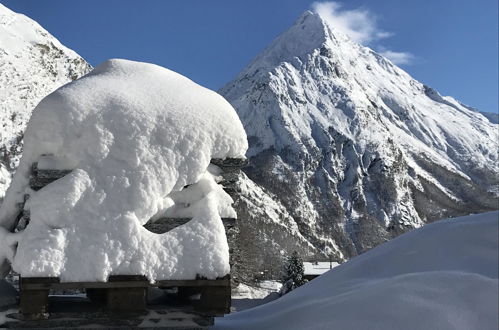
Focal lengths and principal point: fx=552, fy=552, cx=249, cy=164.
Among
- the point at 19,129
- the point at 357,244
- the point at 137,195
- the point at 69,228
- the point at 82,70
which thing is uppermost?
the point at 82,70

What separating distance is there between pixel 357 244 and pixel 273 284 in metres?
Result: 113

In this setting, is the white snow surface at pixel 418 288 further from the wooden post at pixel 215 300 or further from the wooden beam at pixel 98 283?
the wooden beam at pixel 98 283

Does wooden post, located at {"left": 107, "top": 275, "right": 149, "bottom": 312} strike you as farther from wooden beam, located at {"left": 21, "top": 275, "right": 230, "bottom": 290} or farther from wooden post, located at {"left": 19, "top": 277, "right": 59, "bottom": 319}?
wooden post, located at {"left": 19, "top": 277, "right": 59, "bottom": 319}

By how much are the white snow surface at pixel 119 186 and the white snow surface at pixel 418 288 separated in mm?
1211

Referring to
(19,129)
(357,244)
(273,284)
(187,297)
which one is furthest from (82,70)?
(187,297)

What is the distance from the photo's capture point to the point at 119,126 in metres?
5.64

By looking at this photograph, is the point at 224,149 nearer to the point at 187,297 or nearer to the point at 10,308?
the point at 187,297

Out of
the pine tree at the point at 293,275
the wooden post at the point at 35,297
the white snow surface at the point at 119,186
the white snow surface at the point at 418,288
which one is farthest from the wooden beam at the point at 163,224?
the pine tree at the point at 293,275

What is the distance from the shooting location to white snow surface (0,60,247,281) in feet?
17.4

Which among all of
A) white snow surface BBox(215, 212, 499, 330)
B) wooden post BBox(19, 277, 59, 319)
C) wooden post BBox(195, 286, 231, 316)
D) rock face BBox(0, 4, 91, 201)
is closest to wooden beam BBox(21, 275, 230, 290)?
wooden post BBox(19, 277, 59, 319)

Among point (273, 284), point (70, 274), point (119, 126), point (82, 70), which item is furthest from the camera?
point (82, 70)

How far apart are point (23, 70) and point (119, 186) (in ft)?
529

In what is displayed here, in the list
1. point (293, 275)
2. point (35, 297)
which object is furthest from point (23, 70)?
point (35, 297)

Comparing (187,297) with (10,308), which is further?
(187,297)
